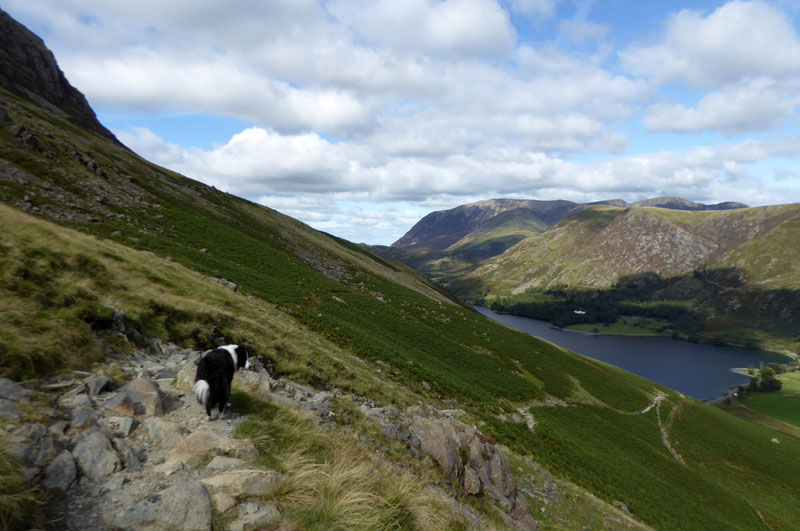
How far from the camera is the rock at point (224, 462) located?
6.27 meters

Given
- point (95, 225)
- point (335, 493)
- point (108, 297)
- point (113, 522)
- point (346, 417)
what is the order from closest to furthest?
point (113, 522) → point (335, 493) → point (108, 297) → point (346, 417) → point (95, 225)

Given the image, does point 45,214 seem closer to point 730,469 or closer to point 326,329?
point 326,329

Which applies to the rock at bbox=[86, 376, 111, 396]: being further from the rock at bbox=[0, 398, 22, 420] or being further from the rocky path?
the rock at bbox=[0, 398, 22, 420]

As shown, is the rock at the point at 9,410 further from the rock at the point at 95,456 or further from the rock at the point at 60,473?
the rock at the point at 60,473

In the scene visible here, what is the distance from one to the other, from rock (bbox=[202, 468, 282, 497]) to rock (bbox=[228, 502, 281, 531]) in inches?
10.4

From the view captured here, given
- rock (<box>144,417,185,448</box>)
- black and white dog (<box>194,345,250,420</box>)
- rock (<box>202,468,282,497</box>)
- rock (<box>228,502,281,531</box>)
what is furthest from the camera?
black and white dog (<box>194,345,250,420</box>)

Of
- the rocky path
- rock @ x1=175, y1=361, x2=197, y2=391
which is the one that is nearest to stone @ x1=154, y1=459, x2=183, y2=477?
the rocky path

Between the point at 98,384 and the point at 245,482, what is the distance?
4988 mm

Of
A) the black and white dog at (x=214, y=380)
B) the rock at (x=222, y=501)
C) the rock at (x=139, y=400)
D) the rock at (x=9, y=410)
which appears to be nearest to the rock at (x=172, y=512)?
the rock at (x=222, y=501)

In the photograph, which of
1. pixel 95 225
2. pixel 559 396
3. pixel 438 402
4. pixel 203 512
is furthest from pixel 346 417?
pixel 559 396

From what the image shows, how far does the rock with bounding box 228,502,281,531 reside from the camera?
4.96 metres

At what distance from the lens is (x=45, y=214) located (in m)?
28.1

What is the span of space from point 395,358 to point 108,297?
18.9 meters

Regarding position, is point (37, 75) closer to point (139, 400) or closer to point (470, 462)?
point (139, 400)
